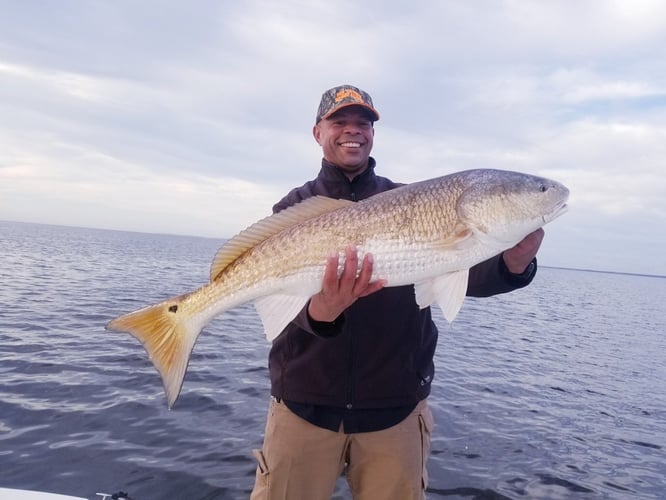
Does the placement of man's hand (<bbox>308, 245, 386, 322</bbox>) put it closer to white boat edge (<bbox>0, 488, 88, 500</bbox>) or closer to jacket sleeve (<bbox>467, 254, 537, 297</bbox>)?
jacket sleeve (<bbox>467, 254, 537, 297</bbox>)

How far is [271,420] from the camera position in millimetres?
4035

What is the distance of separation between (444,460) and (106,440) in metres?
6.03

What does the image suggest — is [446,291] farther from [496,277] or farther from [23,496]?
[23,496]

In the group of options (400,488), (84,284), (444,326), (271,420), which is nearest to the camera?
(400,488)

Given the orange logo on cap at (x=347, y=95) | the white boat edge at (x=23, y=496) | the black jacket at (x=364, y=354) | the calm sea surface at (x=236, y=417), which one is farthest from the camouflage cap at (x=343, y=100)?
the calm sea surface at (x=236, y=417)

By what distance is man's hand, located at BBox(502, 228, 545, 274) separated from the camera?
158 inches

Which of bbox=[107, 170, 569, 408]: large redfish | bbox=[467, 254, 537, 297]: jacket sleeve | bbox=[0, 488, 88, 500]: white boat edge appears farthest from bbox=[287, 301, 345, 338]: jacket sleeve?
bbox=[0, 488, 88, 500]: white boat edge

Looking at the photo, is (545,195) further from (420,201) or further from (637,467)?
(637,467)

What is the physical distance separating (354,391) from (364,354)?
313mm

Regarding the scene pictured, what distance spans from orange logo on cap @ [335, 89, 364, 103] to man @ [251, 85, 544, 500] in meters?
1.68

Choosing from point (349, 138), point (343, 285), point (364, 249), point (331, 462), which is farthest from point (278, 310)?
point (349, 138)

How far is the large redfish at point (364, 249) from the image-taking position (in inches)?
146

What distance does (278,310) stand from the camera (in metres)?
3.81

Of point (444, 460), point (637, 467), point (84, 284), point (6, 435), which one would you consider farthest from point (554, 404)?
point (84, 284)
